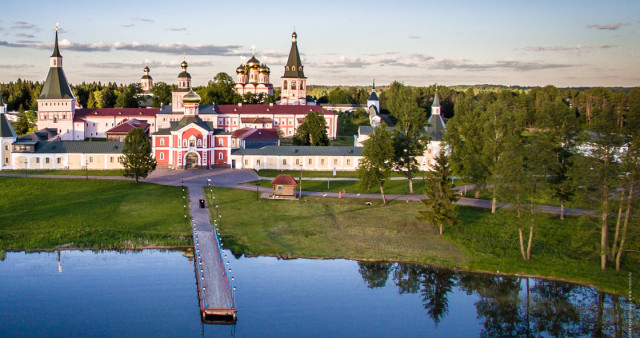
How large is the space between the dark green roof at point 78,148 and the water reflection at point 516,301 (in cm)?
3279

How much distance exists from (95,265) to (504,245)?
64.7 ft

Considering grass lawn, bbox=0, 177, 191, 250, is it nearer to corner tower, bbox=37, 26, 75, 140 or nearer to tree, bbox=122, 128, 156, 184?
tree, bbox=122, 128, 156, 184

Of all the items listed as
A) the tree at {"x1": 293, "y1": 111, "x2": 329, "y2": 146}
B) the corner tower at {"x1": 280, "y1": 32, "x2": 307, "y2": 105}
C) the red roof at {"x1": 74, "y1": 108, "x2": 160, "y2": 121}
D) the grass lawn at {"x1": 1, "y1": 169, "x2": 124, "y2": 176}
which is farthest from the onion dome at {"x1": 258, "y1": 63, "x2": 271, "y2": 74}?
the grass lawn at {"x1": 1, "y1": 169, "x2": 124, "y2": 176}

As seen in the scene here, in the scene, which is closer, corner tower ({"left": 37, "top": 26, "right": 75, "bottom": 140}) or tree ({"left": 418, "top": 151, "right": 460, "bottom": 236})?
tree ({"left": 418, "top": 151, "right": 460, "bottom": 236})

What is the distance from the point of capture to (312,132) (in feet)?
207

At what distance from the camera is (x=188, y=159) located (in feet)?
181

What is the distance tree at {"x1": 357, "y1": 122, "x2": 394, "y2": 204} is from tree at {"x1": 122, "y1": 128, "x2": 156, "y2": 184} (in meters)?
16.5

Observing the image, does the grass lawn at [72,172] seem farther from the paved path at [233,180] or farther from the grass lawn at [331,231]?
the grass lawn at [331,231]

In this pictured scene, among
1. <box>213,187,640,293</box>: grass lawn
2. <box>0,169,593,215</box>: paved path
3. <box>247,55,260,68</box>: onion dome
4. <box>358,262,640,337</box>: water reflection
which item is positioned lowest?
<box>358,262,640,337</box>: water reflection

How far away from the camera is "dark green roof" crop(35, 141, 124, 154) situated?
52.9m

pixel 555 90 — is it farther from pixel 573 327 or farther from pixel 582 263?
pixel 573 327

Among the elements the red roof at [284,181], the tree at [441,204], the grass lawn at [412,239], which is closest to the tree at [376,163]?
the grass lawn at [412,239]

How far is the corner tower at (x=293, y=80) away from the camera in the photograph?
85688 mm

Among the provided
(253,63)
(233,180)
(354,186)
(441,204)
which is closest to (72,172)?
(233,180)
